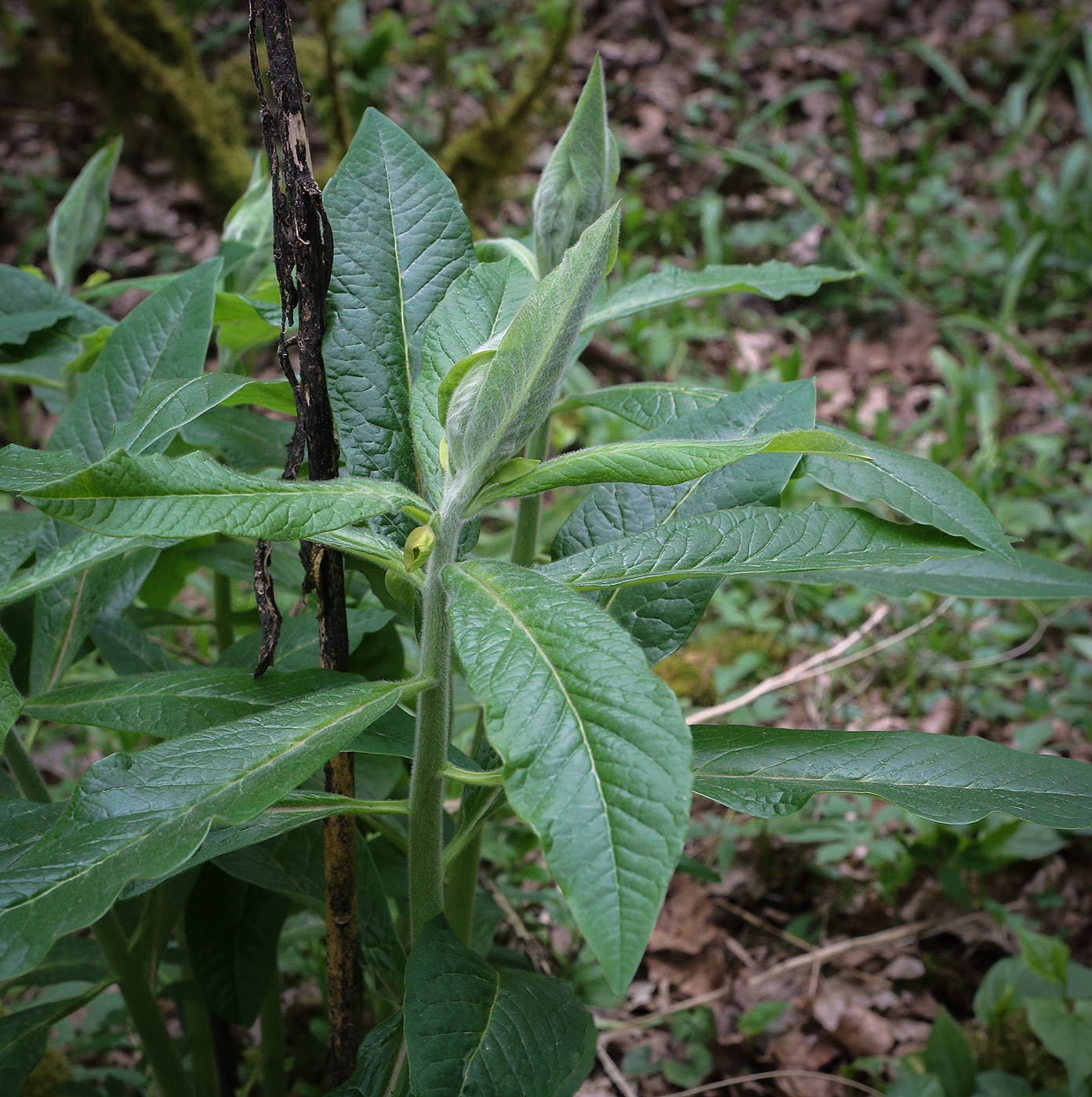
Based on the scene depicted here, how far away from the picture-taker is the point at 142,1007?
1.00 metres

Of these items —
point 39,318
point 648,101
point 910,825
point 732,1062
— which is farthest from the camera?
point 648,101

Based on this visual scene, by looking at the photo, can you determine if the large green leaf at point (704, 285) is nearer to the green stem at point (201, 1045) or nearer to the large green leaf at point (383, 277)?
the large green leaf at point (383, 277)

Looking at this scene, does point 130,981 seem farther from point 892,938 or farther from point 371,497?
point 892,938

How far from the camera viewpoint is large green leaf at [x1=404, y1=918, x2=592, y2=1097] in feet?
2.40

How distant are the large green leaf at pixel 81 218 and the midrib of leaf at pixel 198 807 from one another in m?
1.04

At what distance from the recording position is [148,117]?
3633 mm

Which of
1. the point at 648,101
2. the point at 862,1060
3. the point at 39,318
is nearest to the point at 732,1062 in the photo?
the point at 862,1060

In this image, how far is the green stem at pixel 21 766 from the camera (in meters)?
0.94

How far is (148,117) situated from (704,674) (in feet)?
10.1

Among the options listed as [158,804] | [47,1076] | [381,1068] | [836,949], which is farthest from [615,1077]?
Answer: [158,804]

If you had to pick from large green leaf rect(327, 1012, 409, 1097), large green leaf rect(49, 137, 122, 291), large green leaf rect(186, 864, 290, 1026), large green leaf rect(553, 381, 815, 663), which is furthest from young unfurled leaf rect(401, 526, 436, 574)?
large green leaf rect(49, 137, 122, 291)

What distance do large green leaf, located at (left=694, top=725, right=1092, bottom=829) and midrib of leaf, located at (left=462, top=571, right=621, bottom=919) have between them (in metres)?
0.23

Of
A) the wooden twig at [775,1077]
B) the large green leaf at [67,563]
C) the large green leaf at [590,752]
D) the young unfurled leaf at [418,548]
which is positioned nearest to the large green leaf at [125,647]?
the large green leaf at [67,563]

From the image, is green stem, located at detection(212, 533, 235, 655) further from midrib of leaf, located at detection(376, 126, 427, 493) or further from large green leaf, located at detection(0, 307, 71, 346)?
midrib of leaf, located at detection(376, 126, 427, 493)
